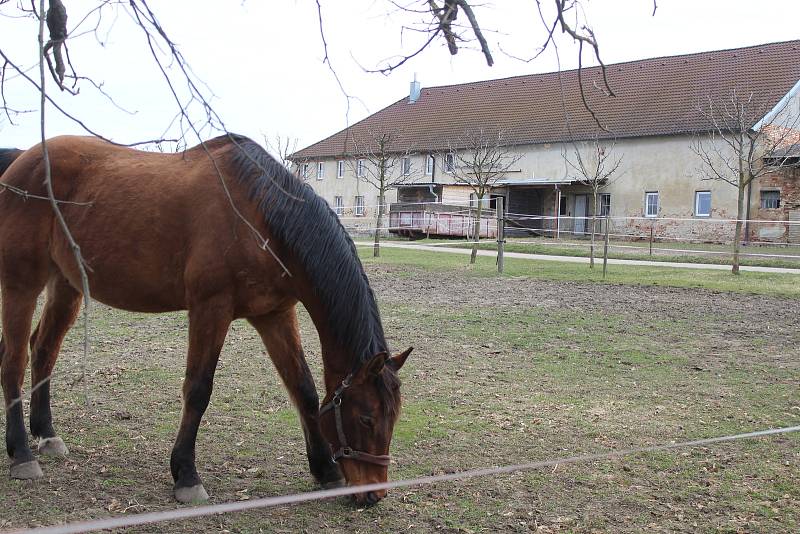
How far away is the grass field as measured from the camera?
11.6 feet

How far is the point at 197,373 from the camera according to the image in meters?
3.81

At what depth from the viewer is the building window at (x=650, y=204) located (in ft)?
99.3

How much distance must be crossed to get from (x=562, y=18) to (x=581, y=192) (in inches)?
1202

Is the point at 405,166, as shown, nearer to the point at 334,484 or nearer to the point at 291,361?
the point at 291,361

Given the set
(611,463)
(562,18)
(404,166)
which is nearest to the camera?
(562,18)

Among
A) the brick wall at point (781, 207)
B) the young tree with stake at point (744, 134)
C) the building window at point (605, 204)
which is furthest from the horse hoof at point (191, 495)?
the building window at point (605, 204)

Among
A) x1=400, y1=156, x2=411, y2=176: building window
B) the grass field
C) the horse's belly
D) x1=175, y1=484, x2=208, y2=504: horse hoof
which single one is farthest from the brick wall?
x1=175, y1=484, x2=208, y2=504: horse hoof

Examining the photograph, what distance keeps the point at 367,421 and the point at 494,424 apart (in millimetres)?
1788

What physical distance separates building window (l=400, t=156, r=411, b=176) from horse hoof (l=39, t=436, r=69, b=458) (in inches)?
1321

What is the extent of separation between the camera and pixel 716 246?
2631 cm

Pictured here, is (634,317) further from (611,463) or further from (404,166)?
(404,166)

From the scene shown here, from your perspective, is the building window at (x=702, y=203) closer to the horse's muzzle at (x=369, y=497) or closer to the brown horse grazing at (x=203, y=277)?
the brown horse grazing at (x=203, y=277)

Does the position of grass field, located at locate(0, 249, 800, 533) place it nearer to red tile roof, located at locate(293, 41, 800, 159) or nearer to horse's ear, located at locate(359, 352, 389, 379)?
horse's ear, located at locate(359, 352, 389, 379)

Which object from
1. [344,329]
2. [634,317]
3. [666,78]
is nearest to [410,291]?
[634,317]
